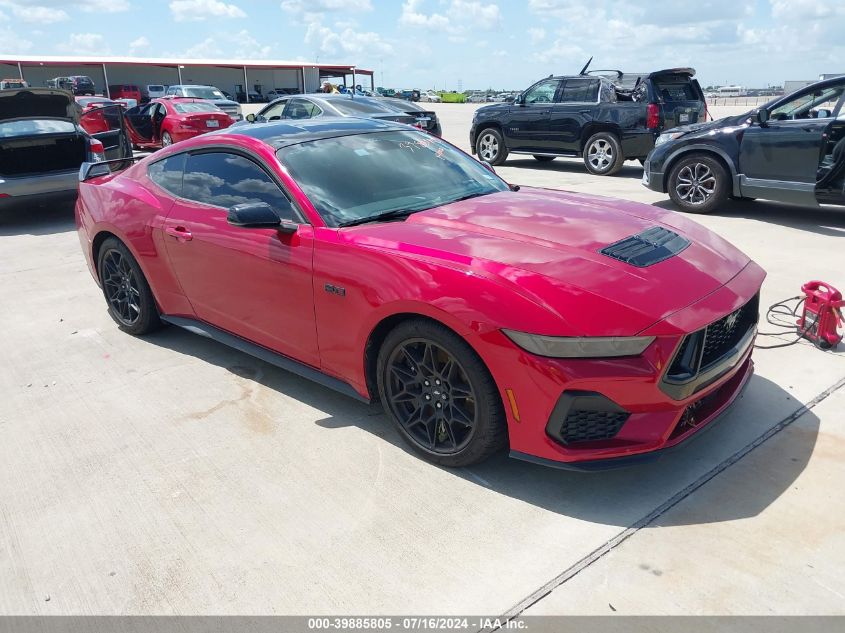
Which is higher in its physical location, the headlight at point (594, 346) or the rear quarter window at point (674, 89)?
the rear quarter window at point (674, 89)

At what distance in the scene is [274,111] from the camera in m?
13.0

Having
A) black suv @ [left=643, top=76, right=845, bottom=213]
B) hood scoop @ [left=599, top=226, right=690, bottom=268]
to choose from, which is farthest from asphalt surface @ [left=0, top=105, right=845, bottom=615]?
black suv @ [left=643, top=76, right=845, bottom=213]

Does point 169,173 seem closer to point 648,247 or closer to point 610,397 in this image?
point 648,247

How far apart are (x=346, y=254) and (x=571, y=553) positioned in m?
1.67

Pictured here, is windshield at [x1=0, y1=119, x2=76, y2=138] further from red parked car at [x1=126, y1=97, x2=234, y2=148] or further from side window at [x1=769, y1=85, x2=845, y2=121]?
side window at [x1=769, y1=85, x2=845, y2=121]

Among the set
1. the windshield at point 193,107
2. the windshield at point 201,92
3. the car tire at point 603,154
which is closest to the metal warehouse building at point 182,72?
the windshield at point 201,92

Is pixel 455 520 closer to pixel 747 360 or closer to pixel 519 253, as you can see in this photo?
pixel 519 253

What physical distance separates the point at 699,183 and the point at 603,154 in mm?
4120

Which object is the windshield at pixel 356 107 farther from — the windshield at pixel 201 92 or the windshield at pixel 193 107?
the windshield at pixel 201 92

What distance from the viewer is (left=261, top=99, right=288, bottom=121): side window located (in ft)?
42.0

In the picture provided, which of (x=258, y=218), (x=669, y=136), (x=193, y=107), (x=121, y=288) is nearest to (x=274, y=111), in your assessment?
(x=193, y=107)

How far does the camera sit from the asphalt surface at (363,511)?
238 cm

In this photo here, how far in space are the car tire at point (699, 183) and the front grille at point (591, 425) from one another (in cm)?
651

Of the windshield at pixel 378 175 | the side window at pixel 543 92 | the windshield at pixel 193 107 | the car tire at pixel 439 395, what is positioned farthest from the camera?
the windshield at pixel 193 107
